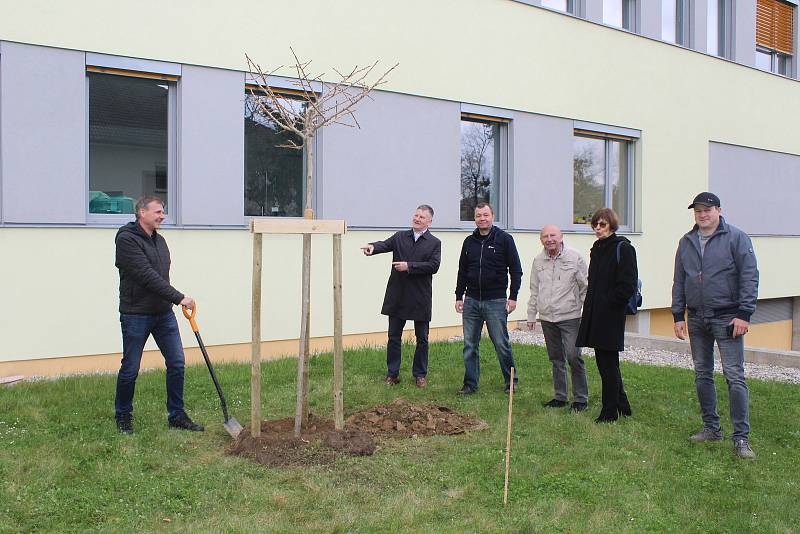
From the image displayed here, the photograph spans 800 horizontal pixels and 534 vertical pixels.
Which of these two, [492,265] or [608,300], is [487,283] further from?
[608,300]

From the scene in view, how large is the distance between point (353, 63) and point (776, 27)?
1222cm

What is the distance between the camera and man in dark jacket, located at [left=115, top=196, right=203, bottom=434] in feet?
20.0

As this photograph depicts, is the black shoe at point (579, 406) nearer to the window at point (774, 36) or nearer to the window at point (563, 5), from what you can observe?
the window at point (563, 5)

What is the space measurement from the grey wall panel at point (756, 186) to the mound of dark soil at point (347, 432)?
11.1 meters

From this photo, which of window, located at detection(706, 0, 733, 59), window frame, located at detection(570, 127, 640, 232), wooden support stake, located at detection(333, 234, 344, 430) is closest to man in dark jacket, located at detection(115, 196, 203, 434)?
wooden support stake, located at detection(333, 234, 344, 430)

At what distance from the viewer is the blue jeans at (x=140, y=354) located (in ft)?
20.4

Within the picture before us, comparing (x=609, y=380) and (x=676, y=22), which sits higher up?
(x=676, y=22)

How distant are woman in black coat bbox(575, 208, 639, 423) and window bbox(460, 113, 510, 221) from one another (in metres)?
5.44

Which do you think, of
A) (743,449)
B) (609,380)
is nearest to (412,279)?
(609,380)

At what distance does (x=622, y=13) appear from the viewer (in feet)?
48.7

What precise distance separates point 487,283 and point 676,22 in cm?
1051

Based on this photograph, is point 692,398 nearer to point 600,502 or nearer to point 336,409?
point 600,502

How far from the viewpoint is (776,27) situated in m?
18.1

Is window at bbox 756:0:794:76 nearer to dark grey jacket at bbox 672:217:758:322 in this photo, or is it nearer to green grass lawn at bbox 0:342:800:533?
green grass lawn at bbox 0:342:800:533
